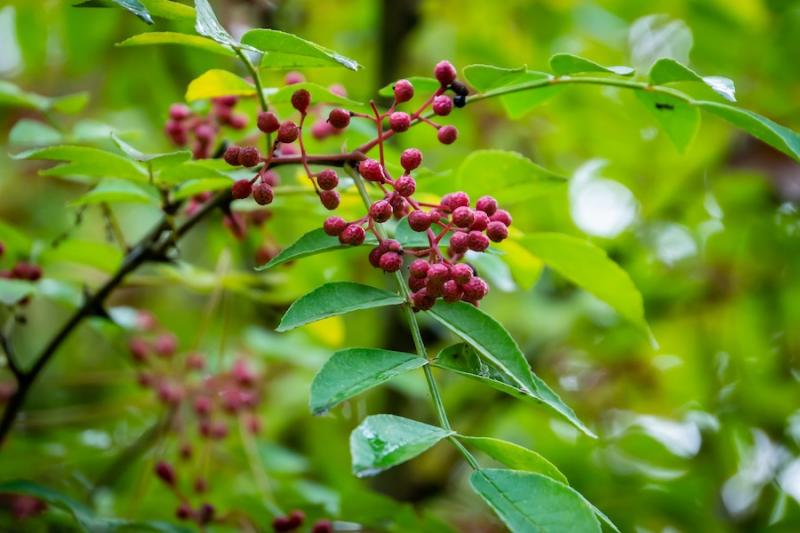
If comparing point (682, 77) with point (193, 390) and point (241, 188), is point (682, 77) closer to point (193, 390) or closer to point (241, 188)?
point (241, 188)

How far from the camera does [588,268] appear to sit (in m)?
1.12

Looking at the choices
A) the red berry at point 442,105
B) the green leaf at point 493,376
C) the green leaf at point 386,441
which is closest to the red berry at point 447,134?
the red berry at point 442,105

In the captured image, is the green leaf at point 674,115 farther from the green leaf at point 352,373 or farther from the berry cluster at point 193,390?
the berry cluster at point 193,390

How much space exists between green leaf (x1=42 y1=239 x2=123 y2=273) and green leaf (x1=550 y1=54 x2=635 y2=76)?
780 millimetres

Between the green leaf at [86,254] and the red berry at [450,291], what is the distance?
0.73 meters

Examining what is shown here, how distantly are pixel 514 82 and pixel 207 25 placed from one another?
38 cm

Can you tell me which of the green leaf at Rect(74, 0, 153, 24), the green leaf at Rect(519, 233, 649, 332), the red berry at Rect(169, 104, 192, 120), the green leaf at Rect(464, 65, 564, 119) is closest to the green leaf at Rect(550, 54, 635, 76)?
the green leaf at Rect(464, 65, 564, 119)

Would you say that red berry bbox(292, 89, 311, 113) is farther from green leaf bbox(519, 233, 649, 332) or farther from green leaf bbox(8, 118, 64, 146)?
green leaf bbox(8, 118, 64, 146)

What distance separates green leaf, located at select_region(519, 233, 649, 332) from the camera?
3.62 feet

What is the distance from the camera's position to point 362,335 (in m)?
2.51

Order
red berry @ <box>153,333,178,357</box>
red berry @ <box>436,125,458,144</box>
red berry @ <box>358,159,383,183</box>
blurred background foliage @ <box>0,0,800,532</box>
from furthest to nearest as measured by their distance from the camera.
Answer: blurred background foliage @ <box>0,0,800,532</box> < red berry @ <box>153,333,178,357</box> < red berry @ <box>436,125,458,144</box> < red berry @ <box>358,159,383,183</box>

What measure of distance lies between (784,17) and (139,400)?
176cm

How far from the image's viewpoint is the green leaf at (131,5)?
760 millimetres

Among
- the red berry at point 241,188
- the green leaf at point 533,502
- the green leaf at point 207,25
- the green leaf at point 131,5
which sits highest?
the green leaf at point 131,5
